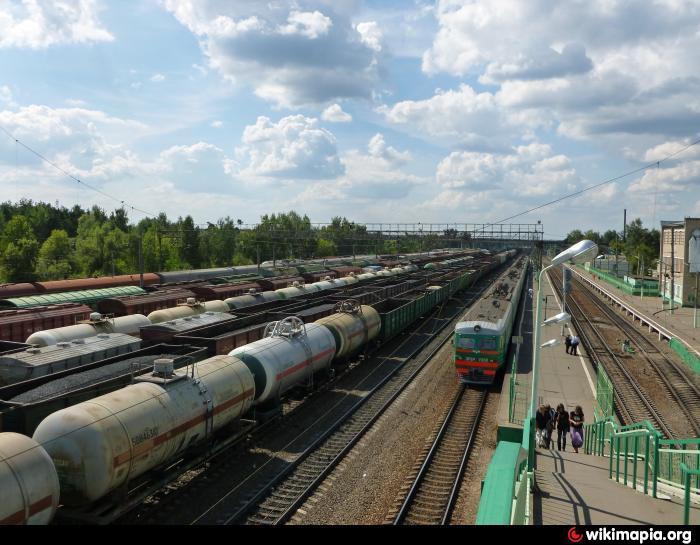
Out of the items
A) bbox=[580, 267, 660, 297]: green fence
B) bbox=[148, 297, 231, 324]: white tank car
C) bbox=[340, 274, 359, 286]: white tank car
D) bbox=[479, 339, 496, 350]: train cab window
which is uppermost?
bbox=[340, 274, 359, 286]: white tank car

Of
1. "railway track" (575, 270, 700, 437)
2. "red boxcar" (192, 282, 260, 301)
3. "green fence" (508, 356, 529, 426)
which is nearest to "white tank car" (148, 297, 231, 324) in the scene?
"red boxcar" (192, 282, 260, 301)

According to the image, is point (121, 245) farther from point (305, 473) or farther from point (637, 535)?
point (637, 535)

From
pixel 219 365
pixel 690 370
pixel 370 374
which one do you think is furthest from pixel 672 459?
pixel 690 370

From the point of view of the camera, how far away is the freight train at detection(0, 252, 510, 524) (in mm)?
9344

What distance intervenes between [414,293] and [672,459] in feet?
113

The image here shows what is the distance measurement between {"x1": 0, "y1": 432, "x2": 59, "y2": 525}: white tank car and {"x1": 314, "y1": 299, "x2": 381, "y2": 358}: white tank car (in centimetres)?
1576

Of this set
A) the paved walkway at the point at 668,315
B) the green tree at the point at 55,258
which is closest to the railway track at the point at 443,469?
the paved walkway at the point at 668,315

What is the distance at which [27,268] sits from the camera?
57375mm

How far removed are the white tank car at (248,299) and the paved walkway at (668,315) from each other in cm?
2932

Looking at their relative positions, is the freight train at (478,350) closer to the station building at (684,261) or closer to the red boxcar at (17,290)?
the red boxcar at (17,290)

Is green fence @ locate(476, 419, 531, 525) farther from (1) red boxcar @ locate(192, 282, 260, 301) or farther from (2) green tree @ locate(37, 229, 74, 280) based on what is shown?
(2) green tree @ locate(37, 229, 74, 280)

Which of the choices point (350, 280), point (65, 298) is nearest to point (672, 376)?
point (350, 280)

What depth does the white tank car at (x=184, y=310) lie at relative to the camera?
91.4 ft

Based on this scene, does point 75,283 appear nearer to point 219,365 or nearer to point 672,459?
point 219,365
